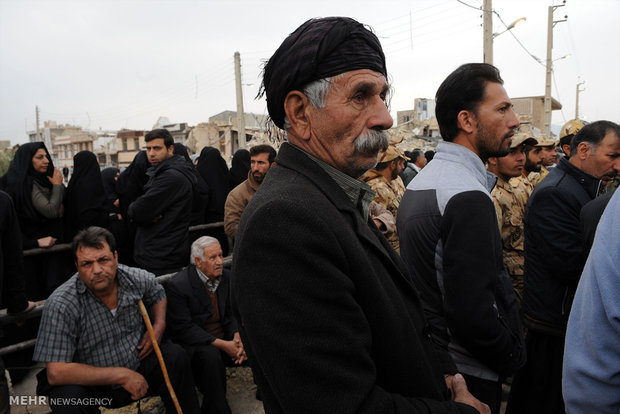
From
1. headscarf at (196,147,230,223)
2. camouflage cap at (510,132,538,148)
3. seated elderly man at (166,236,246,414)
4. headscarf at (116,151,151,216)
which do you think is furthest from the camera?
headscarf at (196,147,230,223)

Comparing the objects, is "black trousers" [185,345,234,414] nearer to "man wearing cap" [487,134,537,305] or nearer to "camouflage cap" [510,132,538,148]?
"man wearing cap" [487,134,537,305]

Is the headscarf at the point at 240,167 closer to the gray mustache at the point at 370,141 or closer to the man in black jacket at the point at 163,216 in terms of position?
the man in black jacket at the point at 163,216

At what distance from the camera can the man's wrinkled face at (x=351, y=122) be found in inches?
47.6

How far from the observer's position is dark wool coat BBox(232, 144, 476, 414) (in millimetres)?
934

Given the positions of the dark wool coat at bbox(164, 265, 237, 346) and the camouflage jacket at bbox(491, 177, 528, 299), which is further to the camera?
the camouflage jacket at bbox(491, 177, 528, 299)

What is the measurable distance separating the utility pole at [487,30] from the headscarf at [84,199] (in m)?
10.1

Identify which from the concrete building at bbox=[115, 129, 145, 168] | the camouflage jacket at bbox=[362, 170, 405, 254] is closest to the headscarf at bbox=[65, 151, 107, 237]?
the camouflage jacket at bbox=[362, 170, 405, 254]

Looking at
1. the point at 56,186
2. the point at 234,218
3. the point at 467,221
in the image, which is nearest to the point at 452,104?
Answer: the point at 467,221

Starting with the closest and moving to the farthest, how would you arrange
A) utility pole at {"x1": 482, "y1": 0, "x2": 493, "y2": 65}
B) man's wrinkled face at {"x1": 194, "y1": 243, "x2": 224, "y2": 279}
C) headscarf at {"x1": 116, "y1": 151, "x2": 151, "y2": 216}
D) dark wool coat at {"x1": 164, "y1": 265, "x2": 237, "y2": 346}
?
dark wool coat at {"x1": 164, "y1": 265, "x2": 237, "y2": 346}
man's wrinkled face at {"x1": 194, "y1": 243, "x2": 224, "y2": 279}
headscarf at {"x1": 116, "y1": 151, "x2": 151, "y2": 216}
utility pole at {"x1": 482, "y1": 0, "x2": 493, "y2": 65}

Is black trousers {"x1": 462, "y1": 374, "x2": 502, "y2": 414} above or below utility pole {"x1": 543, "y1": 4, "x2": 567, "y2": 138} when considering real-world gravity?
below

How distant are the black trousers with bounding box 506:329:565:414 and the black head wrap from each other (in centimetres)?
242

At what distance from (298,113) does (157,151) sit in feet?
12.9

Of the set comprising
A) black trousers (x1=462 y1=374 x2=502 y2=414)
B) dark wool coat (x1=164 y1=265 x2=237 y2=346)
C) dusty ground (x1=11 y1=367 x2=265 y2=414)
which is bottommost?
dusty ground (x1=11 y1=367 x2=265 y2=414)

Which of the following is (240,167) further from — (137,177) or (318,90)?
(318,90)
